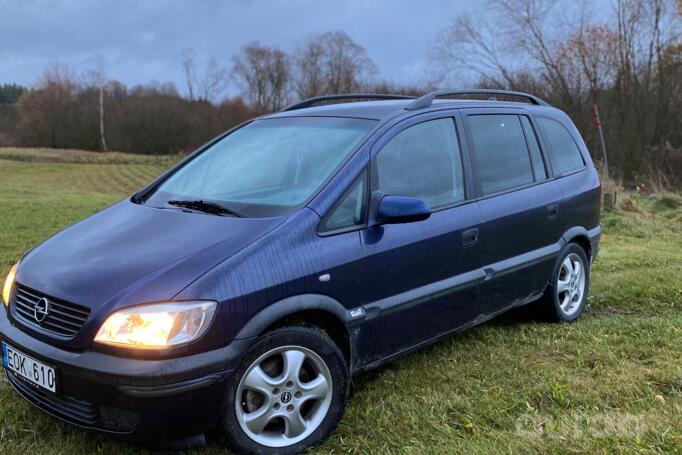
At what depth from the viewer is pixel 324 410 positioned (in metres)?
2.95

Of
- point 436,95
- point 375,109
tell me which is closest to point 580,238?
point 436,95

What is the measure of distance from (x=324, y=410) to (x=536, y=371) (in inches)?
59.0

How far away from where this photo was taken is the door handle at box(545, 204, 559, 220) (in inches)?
173

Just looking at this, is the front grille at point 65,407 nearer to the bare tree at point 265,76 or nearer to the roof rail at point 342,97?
the roof rail at point 342,97

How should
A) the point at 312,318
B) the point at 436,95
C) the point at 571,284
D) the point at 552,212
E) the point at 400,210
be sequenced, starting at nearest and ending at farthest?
the point at 312,318 < the point at 400,210 < the point at 436,95 < the point at 552,212 < the point at 571,284

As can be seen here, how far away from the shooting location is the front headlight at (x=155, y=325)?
2.50 meters

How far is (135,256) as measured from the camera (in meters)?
2.81

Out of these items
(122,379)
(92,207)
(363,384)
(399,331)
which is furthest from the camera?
(92,207)

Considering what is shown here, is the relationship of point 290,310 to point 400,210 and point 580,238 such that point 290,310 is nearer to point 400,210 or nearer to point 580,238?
point 400,210

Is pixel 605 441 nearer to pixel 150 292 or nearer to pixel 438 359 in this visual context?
pixel 438 359

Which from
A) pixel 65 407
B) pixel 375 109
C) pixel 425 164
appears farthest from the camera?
pixel 375 109

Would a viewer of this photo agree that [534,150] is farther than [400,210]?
Yes

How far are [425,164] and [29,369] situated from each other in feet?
7.69

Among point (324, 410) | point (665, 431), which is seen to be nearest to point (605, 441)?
point (665, 431)
